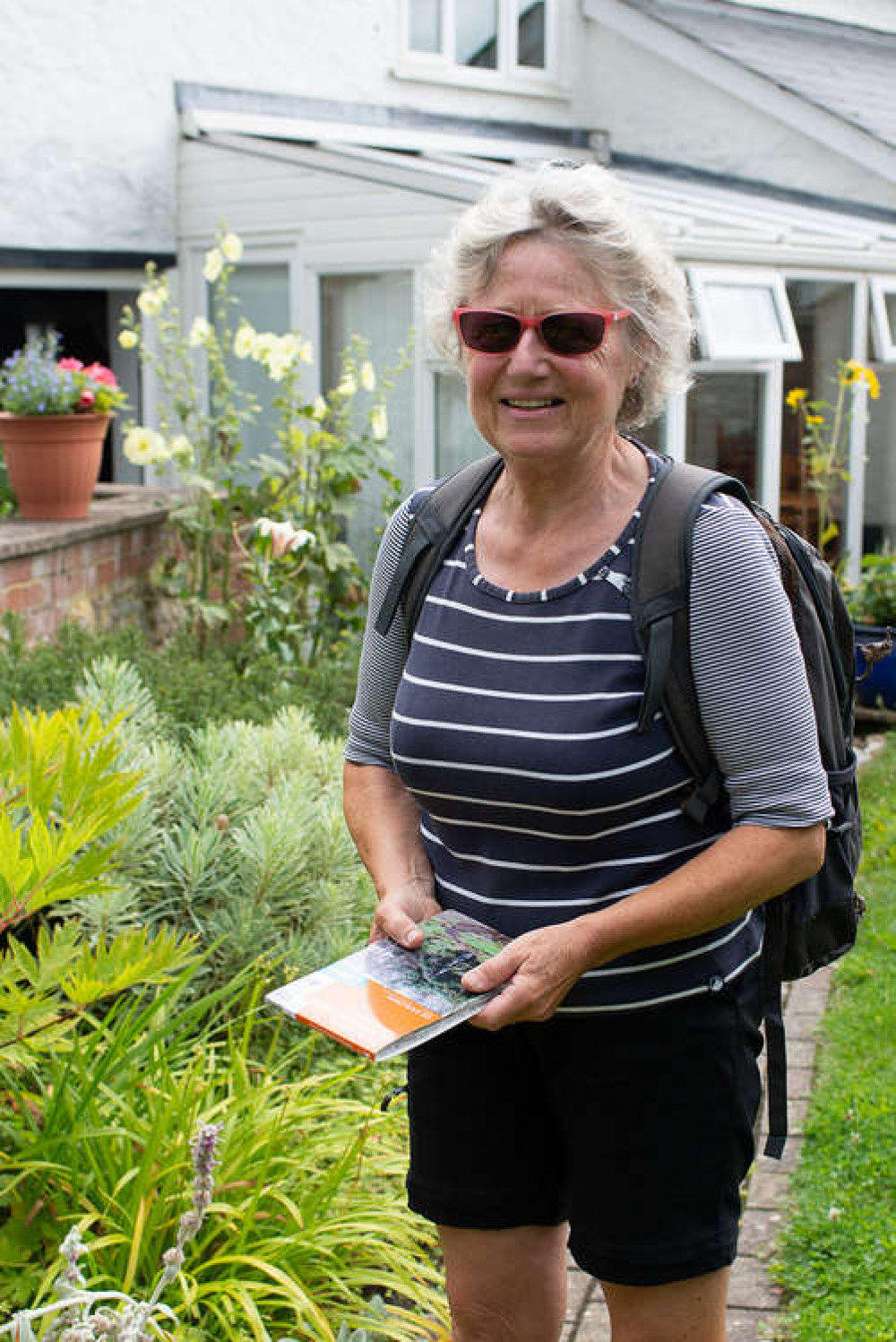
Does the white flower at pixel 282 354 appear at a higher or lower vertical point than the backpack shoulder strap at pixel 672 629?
higher

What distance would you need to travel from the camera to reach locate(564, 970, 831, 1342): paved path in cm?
316

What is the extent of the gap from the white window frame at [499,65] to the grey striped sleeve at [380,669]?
30.5ft

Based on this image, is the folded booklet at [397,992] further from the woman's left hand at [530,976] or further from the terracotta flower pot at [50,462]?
the terracotta flower pot at [50,462]

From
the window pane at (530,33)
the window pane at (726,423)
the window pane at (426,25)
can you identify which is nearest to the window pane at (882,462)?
the window pane at (726,423)

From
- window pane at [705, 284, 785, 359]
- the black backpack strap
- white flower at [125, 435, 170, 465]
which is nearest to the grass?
the black backpack strap

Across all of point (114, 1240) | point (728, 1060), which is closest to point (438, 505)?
point (728, 1060)

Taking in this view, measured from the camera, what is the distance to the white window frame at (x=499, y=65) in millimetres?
10938

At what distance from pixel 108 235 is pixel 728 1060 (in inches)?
325

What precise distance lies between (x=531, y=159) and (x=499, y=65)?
179cm

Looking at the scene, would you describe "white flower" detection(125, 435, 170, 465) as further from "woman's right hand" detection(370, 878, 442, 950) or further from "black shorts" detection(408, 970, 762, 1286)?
"black shorts" detection(408, 970, 762, 1286)

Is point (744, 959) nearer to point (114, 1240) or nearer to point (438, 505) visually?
point (438, 505)

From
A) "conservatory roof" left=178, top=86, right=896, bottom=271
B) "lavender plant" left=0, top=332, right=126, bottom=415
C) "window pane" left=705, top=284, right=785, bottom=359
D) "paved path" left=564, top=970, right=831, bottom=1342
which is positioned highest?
"conservatory roof" left=178, top=86, right=896, bottom=271

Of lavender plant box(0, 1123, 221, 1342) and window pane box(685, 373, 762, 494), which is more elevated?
window pane box(685, 373, 762, 494)

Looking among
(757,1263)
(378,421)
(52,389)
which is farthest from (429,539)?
(52,389)
